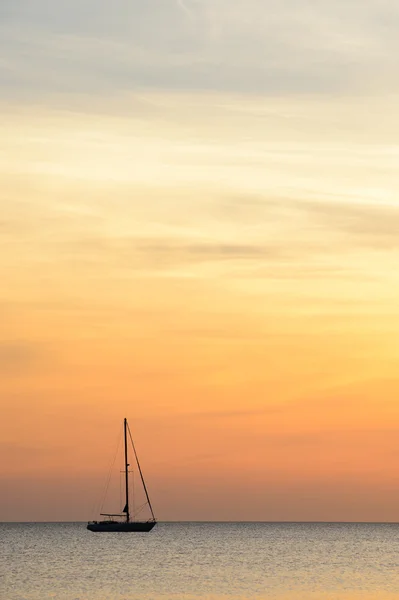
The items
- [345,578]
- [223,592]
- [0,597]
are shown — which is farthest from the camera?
[345,578]

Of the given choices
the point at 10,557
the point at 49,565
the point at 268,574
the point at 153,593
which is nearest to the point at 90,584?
the point at 153,593

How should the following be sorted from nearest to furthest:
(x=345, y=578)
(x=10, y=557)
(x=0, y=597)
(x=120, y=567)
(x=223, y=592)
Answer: (x=0, y=597) → (x=223, y=592) → (x=345, y=578) → (x=120, y=567) → (x=10, y=557)

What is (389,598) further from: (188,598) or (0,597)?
(0,597)

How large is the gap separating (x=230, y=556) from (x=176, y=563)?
25.3 meters

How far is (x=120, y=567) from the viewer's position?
158125 mm

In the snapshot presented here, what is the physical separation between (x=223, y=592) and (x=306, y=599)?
10303 mm

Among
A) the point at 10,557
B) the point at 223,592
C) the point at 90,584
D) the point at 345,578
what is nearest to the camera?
the point at 223,592

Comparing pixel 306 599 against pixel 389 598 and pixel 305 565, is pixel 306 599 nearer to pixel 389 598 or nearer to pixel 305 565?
pixel 389 598

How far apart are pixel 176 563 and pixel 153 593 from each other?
5344 centimetres

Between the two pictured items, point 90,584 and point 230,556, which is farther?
point 230,556

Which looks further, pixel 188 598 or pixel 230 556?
pixel 230 556

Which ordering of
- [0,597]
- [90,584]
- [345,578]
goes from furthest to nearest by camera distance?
[345,578], [90,584], [0,597]

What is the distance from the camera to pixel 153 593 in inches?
4525

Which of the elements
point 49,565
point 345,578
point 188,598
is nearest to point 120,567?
point 49,565
